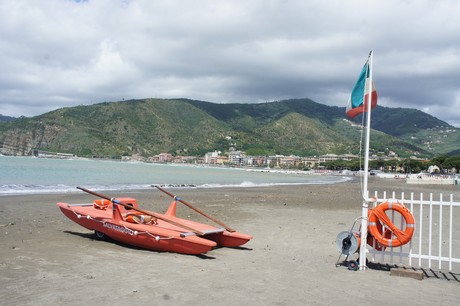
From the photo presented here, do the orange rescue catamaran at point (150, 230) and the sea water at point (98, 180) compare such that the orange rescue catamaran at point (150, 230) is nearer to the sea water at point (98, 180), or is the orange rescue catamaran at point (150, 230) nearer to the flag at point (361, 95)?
the flag at point (361, 95)

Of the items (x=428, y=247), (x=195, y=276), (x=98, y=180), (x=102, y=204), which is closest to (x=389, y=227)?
(x=428, y=247)

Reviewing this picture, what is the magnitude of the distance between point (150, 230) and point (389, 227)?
503cm

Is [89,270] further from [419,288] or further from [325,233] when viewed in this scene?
[325,233]

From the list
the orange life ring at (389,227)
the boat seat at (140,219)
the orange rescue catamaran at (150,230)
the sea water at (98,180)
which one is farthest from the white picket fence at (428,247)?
the sea water at (98,180)

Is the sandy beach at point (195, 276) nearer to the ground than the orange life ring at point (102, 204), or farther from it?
nearer to the ground

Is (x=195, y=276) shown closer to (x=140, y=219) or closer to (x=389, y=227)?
(x=140, y=219)

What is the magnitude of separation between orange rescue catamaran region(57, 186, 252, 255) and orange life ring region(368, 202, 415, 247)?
3.03 m

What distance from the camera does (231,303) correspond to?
A: 217 inches

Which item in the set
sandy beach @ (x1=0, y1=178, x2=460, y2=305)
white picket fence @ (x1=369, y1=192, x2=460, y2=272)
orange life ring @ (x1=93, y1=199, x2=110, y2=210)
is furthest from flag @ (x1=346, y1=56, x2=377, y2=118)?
orange life ring @ (x1=93, y1=199, x2=110, y2=210)

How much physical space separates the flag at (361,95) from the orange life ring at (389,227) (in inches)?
78.2

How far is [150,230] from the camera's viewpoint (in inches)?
356

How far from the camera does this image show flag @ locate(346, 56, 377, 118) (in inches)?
319

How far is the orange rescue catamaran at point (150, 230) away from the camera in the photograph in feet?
28.6

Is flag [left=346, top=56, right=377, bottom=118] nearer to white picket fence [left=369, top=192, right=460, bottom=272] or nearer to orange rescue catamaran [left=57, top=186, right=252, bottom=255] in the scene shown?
white picket fence [left=369, top=192, right=460, bottom=272]
